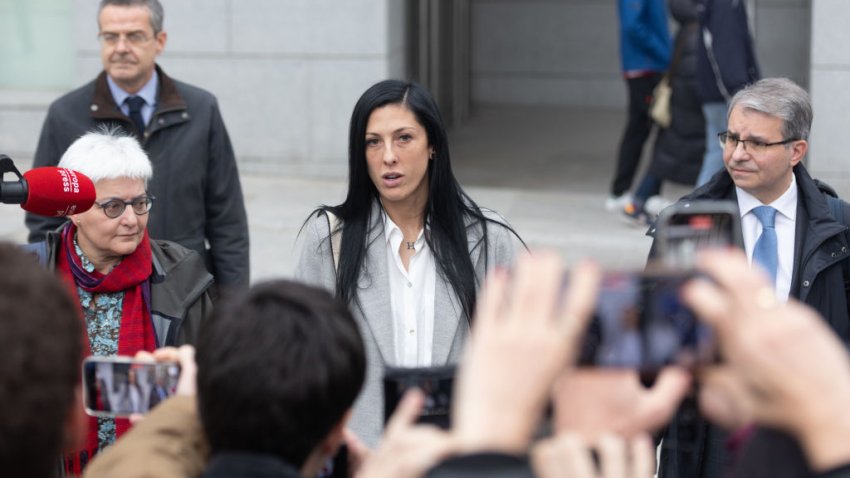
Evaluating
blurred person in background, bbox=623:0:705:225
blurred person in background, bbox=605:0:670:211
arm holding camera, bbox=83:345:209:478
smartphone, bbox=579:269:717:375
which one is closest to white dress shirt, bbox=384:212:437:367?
arm holding camera, bbox=83:345:209:478

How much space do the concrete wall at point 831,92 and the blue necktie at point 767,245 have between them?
5546 millimetres

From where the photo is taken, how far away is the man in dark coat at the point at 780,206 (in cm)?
414

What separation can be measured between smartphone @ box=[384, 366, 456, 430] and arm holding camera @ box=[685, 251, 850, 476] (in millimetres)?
754

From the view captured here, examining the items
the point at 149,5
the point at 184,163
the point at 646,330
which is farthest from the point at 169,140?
the point at 646,330

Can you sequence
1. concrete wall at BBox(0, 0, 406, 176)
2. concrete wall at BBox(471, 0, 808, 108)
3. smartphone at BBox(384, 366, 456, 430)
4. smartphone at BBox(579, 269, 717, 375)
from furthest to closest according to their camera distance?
1. concrete wall at BBox(471, 0, 808, 108)
2. concrete wall at BBox(0, 0, 406, 176)
3. smartphone at BBox(384, 366, 456, 430)
4. smartphone at BBox(579, 269, 717, 375)

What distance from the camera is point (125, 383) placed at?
245 cm

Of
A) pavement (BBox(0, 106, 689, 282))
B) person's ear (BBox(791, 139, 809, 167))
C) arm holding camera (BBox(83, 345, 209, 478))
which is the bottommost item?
pavement (BBox(0, 106, 689, 282))

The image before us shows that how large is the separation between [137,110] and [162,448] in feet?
12.5

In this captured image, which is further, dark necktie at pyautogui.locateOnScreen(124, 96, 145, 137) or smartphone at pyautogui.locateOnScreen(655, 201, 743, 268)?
dark necktie at pyautogui.locateOnScreen(124, 96, 145, 137)

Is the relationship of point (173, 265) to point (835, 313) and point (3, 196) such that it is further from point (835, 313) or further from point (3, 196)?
point (835, 313)

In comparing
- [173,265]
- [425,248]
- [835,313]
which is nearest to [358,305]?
[425,248]

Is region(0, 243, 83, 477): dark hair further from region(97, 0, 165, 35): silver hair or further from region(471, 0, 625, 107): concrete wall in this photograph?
region(471, 0, 625, 107): concrete wall

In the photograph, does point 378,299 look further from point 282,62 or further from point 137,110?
point 282,62

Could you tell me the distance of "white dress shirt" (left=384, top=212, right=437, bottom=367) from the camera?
4113 mm
